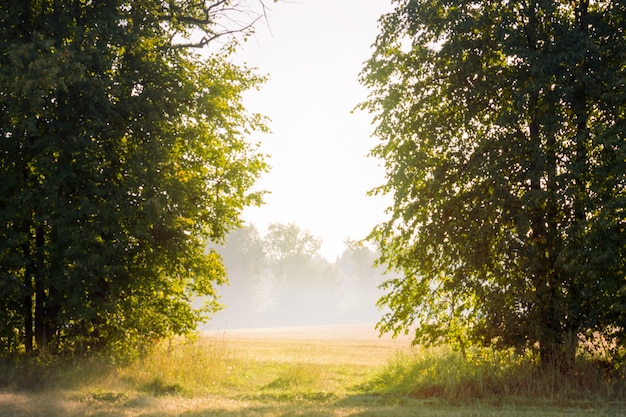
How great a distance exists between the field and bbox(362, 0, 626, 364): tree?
1.05 m

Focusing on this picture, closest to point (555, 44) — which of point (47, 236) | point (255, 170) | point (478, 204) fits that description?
point (478, 204)

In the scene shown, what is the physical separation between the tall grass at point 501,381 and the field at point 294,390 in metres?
0.02

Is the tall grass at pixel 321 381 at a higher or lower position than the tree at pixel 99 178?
lower

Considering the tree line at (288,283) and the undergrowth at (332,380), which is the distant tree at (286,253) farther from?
the undergrowth at (332,380)

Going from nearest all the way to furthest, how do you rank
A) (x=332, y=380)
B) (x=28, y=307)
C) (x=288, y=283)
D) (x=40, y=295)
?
(x=40, y=295)
(x=28, y=307)
(x=332, y=380)
(x=288, y=283)

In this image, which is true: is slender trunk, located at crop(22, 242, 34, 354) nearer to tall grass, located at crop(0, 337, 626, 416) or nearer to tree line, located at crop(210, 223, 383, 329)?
tall grass, located at crop(0, 337, 626, 416)

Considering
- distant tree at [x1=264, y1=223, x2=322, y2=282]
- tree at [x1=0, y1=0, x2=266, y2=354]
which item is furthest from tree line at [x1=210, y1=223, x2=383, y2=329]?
tree at [x1=0, y1=0, x2=266, y2=354]

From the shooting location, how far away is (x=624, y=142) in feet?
40.0

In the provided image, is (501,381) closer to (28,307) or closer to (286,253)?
(28,307)

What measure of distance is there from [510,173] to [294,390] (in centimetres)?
728

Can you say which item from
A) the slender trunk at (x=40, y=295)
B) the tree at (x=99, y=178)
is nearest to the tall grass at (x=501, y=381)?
the tree at (x=99, y=178)

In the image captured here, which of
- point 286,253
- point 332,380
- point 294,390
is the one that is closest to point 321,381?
point 332,380

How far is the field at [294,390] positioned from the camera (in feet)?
36.2

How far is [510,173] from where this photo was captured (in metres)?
14.4
